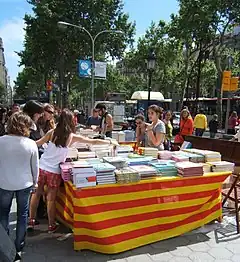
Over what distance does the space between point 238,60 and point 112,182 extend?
1161 inches

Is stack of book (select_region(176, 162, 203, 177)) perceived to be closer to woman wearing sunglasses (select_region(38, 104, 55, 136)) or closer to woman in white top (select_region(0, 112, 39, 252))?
woman in white top (select_region(0, 112, 39, 252))

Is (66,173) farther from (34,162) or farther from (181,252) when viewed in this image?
(181,252)

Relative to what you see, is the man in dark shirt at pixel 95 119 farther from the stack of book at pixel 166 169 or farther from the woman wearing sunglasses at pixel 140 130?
the stack of book at pixel 166 169

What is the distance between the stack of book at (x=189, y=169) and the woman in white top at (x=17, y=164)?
1.68 metres

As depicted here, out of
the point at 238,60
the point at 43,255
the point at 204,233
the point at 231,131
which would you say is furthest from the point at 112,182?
the point at 238,60

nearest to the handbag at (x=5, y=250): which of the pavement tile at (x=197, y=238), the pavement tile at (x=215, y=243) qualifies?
the pavement tile at (x=197, y=238)

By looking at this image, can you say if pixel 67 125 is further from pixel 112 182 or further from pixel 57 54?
pixel 57 54

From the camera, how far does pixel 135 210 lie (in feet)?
11.8

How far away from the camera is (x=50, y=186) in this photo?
12.8 ft

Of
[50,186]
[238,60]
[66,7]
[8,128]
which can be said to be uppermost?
[66,7]

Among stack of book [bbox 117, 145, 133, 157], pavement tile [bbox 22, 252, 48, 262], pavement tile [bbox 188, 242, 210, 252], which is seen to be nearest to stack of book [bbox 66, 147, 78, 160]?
stack of book [bbox 117, 145, 133, 157]

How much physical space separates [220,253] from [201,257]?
262 millimetres

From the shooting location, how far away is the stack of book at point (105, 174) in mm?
3430

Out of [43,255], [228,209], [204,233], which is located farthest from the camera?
[228,209]
